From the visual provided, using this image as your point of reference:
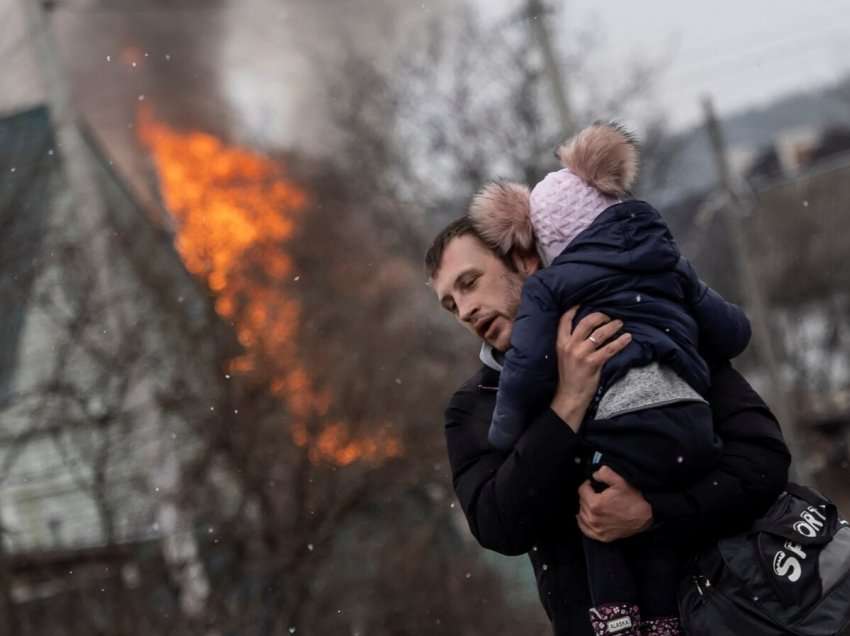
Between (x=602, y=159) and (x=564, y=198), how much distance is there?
113 mm

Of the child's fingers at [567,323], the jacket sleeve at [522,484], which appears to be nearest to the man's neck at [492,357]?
the jacket sleeve at [522,484]

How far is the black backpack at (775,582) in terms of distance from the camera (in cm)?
230

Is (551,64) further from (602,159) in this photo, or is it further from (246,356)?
(602,159)

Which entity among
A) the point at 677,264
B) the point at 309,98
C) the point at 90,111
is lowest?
the point at 309,98

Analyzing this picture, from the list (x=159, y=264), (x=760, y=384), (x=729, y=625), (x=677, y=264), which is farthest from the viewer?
(x=760, y=384)

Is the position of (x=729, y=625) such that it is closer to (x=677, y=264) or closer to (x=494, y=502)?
(x=494, y=502)

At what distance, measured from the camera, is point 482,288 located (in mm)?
2635

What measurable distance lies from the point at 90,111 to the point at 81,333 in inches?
719

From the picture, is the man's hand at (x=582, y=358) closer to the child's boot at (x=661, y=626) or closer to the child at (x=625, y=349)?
the child at (x=625, y=349)

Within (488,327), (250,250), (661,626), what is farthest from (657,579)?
(250,250)

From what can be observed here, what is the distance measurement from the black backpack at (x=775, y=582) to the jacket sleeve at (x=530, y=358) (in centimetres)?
45

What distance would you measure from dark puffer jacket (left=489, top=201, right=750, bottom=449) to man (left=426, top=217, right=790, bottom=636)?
31 millimetres

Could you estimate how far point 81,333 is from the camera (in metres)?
11.3

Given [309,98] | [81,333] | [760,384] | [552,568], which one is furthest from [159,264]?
[760,384]
